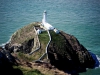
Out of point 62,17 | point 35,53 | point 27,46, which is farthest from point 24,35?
point 62,17

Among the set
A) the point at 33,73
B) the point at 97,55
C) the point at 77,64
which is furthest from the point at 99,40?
the point at 33,73

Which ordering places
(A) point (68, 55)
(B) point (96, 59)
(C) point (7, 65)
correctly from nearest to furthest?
(C) point (7, 65) < (A) point (68, 55) < (B) point (96, 59)

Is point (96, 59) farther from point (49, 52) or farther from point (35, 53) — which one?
point (35, 53)

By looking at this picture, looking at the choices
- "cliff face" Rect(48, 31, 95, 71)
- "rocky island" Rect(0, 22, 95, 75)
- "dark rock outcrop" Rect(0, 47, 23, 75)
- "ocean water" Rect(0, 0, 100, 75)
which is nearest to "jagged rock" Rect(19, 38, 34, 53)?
"rocky island" Rect(0, 22, 95, 75)

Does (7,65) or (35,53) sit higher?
(7,65)

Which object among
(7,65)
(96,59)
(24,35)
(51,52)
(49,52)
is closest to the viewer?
(7,65)

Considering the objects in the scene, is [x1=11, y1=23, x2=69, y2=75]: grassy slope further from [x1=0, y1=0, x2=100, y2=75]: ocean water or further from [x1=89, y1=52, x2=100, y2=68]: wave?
[x1=89, y1=52, x2=100, y2=68]: wave

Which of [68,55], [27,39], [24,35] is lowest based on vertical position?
[68,55]
